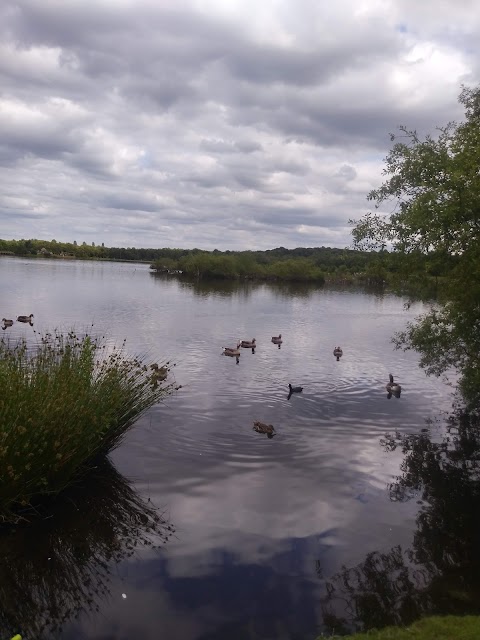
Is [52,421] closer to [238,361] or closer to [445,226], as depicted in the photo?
[445,226]

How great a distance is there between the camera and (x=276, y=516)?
505 inches

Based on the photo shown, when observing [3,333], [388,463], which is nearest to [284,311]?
[3,333]

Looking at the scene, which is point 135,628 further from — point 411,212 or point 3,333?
point 3,333

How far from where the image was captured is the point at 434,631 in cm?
799

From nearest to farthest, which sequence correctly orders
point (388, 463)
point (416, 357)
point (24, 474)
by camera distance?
point (24, 474) < point (388, 463) < point (416, 357)

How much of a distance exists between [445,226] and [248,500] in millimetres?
8805

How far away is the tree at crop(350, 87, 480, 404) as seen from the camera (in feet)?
43.7

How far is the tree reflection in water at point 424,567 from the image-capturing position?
30.7 feet

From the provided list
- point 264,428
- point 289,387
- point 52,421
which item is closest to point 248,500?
point 264,428

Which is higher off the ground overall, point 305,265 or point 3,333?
point 305,265

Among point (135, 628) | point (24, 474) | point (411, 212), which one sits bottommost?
point (135, 628)

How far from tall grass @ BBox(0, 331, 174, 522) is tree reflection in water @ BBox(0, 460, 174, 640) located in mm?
587

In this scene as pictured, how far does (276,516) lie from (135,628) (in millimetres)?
4911

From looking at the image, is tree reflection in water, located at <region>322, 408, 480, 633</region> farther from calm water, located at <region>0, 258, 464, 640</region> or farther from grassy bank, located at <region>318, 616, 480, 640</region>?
grassy bank, located at <region>318, 616, 480, 640</region>
